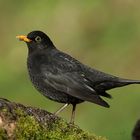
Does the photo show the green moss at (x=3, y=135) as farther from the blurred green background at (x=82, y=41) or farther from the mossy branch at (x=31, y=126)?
the blurred green background at (x=82, y=41)

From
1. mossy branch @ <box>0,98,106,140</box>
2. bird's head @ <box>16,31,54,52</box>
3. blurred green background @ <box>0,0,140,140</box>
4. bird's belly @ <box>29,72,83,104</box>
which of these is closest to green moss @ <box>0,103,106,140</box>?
mossy branch @ <box>0,98,106,140</box>

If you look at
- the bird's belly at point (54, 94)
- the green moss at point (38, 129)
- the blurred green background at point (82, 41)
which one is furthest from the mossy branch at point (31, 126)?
the blurred green background at point (82, 41)

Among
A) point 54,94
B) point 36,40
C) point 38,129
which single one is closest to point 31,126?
point 38,129

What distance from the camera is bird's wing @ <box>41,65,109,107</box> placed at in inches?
395

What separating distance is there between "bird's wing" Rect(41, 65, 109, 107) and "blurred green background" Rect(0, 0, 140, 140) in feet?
14.6

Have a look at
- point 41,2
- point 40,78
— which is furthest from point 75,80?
point 41,2

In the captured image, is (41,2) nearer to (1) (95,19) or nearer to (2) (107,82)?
(1) (95,19)

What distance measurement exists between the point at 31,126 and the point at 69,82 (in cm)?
303

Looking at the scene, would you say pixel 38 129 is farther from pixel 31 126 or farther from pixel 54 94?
pixel 54 94

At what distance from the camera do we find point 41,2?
812 inches

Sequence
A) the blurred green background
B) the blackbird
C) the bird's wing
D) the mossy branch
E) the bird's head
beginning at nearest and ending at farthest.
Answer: the mossy branch < the bird's wing < the blackbird < the bird's head < the blurred green background

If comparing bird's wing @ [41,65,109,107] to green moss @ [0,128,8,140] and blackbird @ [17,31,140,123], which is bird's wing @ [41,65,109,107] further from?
green moss @ [0,128,8,140]

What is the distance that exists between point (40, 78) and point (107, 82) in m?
0.97

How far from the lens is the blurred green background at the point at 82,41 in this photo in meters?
15.7
